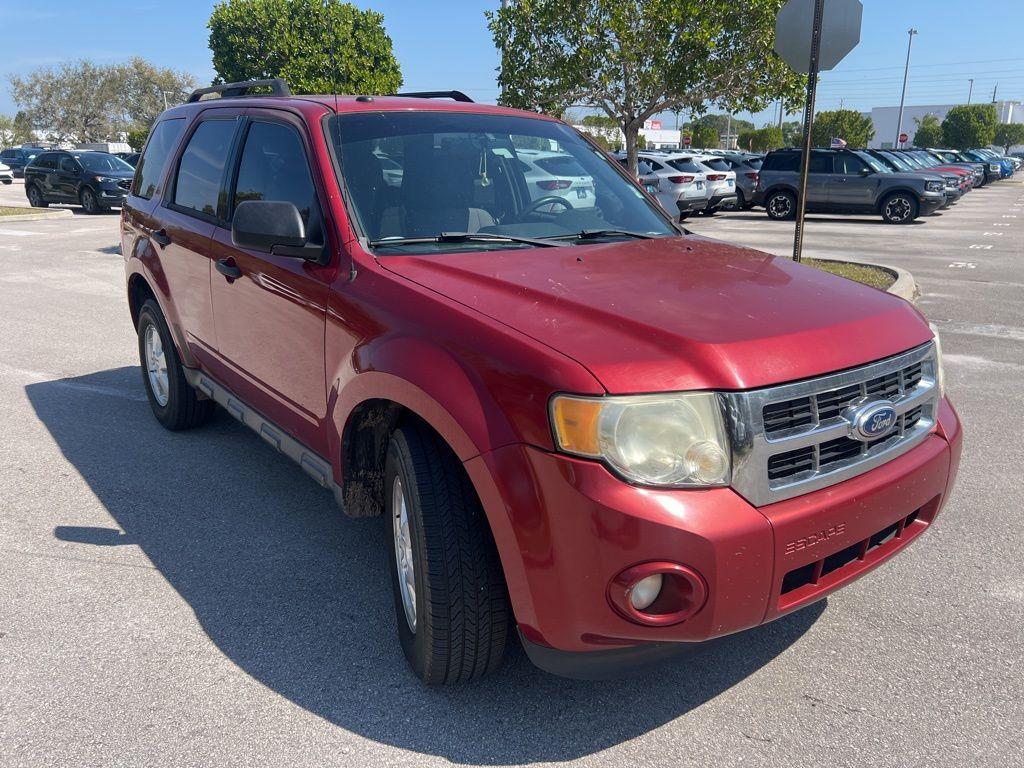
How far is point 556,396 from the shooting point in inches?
85.3

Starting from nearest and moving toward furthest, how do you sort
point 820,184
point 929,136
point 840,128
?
point 820,184 → point 840,128 → point 929,136

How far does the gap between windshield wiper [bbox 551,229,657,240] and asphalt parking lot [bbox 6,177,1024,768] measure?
160 centimetres

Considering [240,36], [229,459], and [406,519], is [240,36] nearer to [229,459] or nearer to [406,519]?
[229,459]

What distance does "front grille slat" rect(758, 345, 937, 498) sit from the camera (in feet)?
7.36

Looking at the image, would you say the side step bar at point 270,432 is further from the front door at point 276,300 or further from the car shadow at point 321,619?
the car shadow at point 321,619

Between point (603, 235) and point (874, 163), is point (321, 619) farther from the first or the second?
point (874, 163)

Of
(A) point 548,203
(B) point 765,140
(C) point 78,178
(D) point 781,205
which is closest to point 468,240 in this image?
(A) point 548,203

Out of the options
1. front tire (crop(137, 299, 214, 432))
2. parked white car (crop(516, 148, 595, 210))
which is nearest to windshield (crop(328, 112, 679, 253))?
parked white car (crop(516, 148, 595, 210))

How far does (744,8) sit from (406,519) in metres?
21.0

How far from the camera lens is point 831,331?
245 cm

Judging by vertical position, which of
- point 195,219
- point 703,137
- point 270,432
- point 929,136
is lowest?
point 929,136

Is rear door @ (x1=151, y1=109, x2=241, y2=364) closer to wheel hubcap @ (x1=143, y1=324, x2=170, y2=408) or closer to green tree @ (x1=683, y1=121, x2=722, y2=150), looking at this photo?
wheel hubcap @ (x1=143, y1=324, x2=170, y2=408)

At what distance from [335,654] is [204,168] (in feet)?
8.98

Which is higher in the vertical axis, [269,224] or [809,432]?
[269,224]
